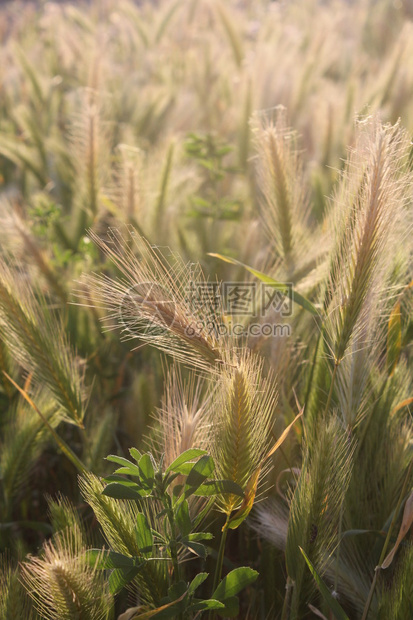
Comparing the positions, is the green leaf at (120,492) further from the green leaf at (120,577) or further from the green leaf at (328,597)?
the green leaf at (328,597)

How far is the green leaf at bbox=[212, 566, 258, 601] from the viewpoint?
2.41ft

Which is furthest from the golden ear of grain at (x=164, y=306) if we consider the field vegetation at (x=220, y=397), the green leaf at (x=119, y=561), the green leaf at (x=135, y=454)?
the green leaf at (x=119, y=561)

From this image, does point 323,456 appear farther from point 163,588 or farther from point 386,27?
point 386,27

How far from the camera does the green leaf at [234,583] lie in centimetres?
74

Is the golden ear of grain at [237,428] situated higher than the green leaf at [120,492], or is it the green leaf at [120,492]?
the golden ear of grain at [237,428]

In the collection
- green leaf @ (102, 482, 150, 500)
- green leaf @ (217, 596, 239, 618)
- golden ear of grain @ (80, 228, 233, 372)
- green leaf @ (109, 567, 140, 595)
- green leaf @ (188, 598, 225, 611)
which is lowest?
green leaf @ (217, 596, 239, 618)

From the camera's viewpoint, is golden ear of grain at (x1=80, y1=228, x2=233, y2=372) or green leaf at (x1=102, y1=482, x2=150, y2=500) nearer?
green leaf at (x1=102, y1=482, x2=150, y2=500)

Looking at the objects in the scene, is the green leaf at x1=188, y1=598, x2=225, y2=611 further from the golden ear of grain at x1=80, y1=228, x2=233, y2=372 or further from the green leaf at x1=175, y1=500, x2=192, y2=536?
the golden ear of grain at x1=80, y1=228, x2=233, y2=372

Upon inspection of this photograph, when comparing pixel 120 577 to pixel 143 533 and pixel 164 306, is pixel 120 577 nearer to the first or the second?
pixel 143 533

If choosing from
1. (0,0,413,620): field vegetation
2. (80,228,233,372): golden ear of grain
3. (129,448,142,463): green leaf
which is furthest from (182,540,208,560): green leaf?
(80,228,233,372): golden ear of grain

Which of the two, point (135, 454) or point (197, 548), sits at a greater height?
point (135, 454)

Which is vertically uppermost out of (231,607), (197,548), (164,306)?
(164,306)

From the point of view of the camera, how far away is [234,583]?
0.74 metres

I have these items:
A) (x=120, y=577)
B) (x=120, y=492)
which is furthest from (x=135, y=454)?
(x=120, y=577)
